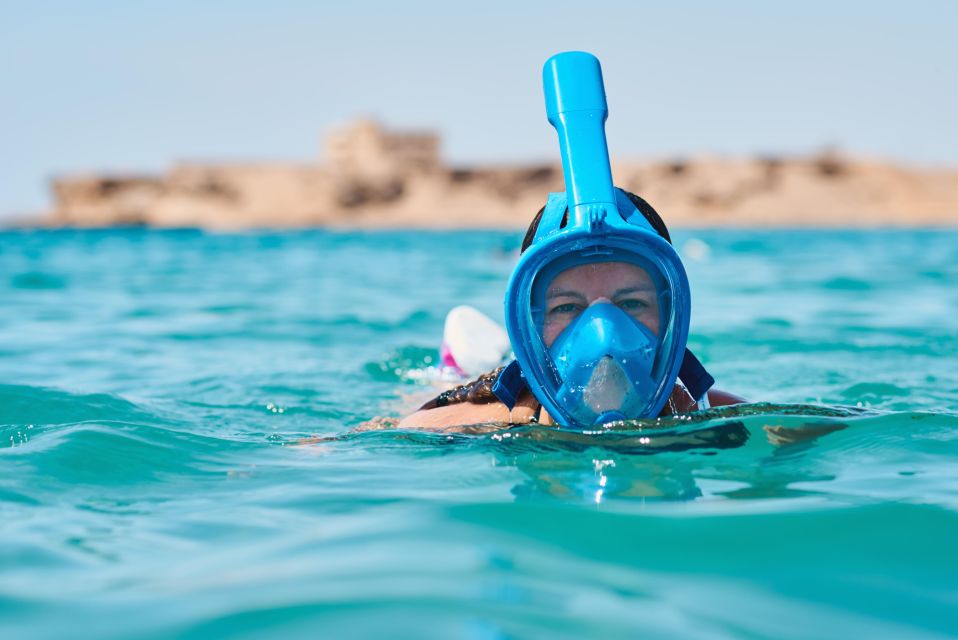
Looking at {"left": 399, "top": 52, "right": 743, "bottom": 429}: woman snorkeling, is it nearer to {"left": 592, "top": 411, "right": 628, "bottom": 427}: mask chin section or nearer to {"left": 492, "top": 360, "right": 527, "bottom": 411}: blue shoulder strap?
{"left": 592, "top": 411, "right": 628, "bottom": 427}: mask chin section

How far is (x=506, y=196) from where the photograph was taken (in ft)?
292

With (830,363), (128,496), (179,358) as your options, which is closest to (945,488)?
(128,496)

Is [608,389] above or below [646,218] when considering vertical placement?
below

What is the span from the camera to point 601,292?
10.8ft

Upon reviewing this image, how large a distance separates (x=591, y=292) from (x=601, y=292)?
0.03 metres

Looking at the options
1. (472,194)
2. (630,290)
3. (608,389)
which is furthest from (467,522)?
(472,194)

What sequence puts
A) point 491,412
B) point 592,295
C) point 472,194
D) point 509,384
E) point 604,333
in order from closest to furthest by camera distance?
point 604,333 → point 592,295 → point 509,384 → point 491,412 → point 472,194

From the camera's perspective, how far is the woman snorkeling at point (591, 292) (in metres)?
3.17

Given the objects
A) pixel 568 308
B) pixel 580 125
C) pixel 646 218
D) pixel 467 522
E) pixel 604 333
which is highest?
pixel 580 125

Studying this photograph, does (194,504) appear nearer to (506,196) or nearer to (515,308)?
(515,308)

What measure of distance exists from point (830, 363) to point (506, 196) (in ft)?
271

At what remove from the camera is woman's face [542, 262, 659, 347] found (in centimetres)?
329

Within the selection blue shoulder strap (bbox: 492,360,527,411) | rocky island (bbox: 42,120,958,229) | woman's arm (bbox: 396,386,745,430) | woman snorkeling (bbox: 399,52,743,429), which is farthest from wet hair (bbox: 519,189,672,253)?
rocky island (bbox: 42,120,958,229)

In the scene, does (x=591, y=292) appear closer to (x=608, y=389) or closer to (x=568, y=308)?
(x=568, y=308)
